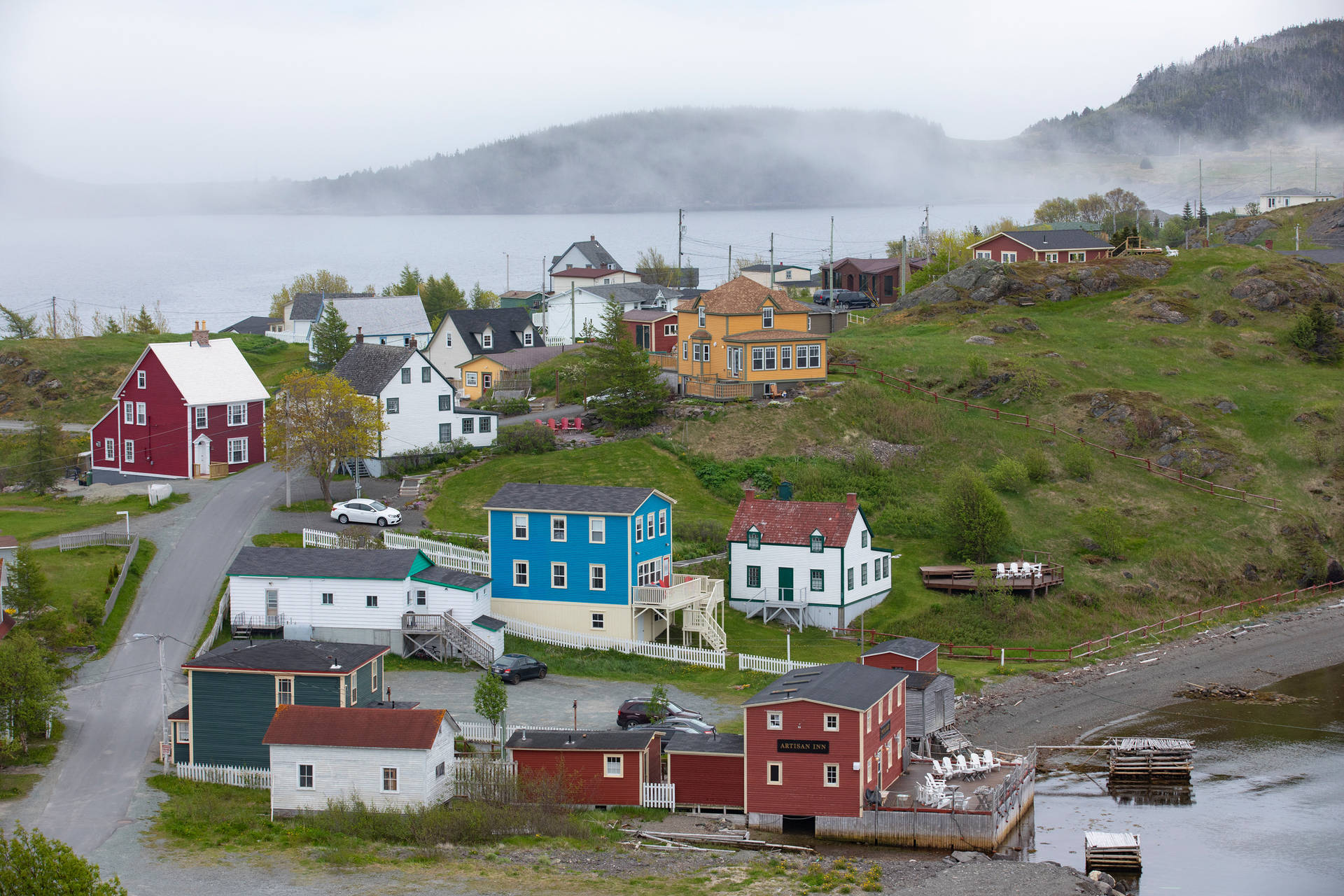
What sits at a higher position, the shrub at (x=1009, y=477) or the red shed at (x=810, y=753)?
the shrub at (x=1009, y=477)

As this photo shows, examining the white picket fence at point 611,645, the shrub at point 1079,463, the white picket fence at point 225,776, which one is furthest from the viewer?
the shrub at point 1079,463

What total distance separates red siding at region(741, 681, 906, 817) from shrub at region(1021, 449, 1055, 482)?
36.2 metres

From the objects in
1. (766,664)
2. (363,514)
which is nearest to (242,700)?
(766,664)

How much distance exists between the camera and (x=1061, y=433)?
263 feet

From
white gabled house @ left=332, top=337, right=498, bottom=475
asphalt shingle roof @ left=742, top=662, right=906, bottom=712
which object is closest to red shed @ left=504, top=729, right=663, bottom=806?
asphalt shingle roof @ left=742, top=662, right=906, bottom=712

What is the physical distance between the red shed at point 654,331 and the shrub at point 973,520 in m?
30.1

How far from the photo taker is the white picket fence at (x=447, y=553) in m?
56.6

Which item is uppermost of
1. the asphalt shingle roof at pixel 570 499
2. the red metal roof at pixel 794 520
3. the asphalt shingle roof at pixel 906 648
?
the asphalt shingle roof at pixel 570 499

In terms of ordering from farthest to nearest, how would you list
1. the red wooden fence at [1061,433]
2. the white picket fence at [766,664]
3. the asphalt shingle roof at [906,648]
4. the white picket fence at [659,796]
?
the red wooden fence at [1061,433]
the white picket fence at [766,664]
the asphalt shingle roof at [906,648]
the white picket fence at [659,796]

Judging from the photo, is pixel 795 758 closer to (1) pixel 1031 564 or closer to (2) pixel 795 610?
(2) pixel 795 610

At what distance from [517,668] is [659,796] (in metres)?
10.1

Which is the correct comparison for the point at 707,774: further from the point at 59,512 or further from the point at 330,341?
the point at 330,341

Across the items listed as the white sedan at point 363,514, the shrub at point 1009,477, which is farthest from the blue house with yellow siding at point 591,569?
the shrub at point 1009,477

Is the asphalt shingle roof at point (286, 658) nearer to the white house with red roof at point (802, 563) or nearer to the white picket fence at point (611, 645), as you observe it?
the white picket fence at point (611, 645)
